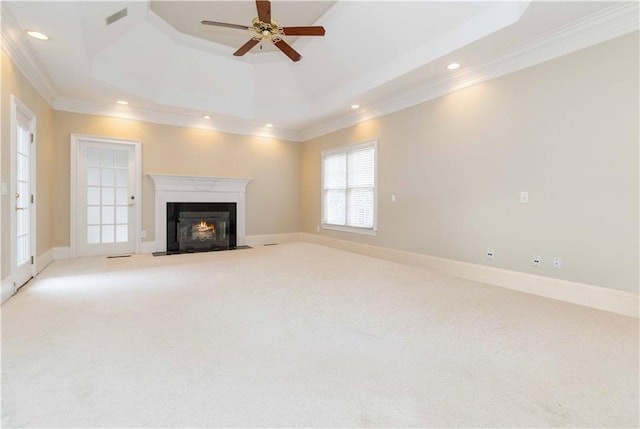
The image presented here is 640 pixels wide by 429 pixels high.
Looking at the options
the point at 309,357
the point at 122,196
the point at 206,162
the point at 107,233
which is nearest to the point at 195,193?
the point at 206,162

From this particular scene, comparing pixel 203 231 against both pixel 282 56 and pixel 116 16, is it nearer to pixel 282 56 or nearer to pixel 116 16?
pixel 282 56

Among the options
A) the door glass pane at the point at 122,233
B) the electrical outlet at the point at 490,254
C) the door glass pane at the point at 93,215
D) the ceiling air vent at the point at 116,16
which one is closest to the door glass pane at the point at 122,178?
the door glass pane at the point at 93,215

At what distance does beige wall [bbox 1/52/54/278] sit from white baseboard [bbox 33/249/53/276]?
0.25ft

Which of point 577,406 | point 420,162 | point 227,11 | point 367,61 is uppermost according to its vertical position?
point 227,11

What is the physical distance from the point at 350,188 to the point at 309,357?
4680 mm

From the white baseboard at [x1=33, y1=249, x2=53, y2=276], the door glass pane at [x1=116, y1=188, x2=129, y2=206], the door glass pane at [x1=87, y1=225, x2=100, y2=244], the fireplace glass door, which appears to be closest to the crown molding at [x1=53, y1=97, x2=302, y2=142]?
the door glass pane at [x1=116, y1=188, x2=129, y2=206]

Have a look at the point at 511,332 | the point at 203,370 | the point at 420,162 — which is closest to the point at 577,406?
the point at 511,332

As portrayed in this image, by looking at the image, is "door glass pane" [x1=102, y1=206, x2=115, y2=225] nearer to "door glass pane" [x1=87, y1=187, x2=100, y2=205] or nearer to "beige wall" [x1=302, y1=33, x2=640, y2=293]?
"door glass pane" [x1=87, y1=187, x2=100, y2=205]

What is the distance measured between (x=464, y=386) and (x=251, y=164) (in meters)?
6.34

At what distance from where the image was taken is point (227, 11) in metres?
4.15

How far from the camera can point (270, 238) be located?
24.4 ft

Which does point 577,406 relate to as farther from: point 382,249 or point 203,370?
point 382,249

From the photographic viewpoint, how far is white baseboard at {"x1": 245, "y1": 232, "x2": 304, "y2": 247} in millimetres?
7156

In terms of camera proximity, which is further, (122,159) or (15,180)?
(122,159)
